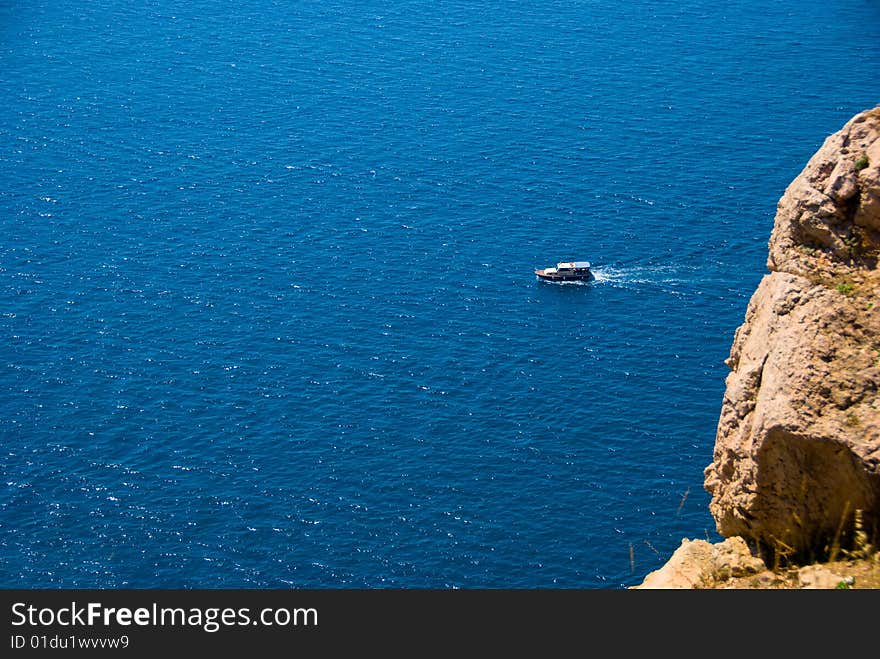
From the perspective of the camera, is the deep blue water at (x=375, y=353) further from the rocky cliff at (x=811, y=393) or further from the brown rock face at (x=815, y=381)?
the brown rock face at (x=815, y=381)

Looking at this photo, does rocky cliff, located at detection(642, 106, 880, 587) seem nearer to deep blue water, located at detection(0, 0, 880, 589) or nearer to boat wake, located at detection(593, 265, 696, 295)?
deep blue water, located at detection(0, 0, 880, 589)

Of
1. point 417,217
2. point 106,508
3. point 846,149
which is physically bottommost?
point 106,508

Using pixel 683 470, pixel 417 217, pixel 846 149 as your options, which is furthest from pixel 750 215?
pixel 846 149

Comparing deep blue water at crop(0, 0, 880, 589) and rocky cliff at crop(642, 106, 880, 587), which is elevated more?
rocky cliff at crop(642, 106, 880, 587)

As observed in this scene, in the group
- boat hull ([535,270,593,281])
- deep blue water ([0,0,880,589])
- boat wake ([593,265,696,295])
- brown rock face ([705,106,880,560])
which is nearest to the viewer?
brown rock face ([705,106,880,560])

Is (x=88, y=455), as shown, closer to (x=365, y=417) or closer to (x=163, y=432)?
(x=163, y=432)

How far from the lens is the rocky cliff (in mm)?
23188

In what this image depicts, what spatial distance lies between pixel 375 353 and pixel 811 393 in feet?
391

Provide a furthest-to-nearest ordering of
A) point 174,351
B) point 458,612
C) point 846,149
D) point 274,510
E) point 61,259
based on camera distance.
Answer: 1. point 61,259
2. point 174,351
3. point 274,510
4. point 846,149
5. point 458,612

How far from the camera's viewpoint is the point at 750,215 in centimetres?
17138

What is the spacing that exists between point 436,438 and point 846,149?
333ft

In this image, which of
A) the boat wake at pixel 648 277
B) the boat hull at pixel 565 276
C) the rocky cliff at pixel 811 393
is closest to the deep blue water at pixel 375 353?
the boat wake at pixel 648 277

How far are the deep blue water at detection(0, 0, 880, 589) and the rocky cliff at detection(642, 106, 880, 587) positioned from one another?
6641cm

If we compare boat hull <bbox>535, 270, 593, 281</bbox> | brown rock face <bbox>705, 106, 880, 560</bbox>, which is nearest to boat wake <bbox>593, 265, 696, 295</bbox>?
boat hull <bbox>535, 270, 593, 281</bbox>
